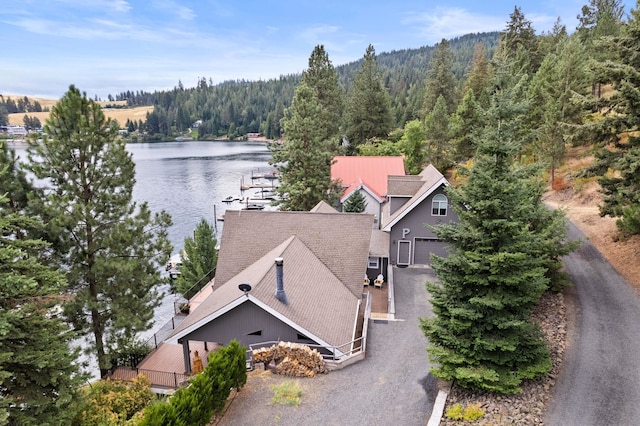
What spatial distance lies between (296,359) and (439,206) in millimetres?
13618

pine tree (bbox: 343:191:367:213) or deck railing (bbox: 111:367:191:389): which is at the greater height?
pine tree (bbox: 343:191:367:213)

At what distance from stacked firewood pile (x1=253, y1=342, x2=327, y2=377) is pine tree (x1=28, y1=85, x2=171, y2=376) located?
6566 millimetres

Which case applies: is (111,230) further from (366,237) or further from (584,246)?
(584,246)

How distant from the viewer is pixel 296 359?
587 inches

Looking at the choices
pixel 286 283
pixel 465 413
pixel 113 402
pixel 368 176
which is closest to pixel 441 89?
pixel 368 176

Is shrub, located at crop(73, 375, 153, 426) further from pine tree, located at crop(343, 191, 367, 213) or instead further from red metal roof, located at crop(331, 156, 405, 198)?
red metal roof, located at crop(331, 156, 405, 198)

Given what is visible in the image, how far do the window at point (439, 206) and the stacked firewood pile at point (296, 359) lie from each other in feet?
42.4

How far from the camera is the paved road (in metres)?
10.7

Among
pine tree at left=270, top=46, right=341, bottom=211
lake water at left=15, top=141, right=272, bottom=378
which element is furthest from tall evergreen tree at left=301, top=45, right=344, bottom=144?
lake water at left=15, top=141, right=272, bottom=378

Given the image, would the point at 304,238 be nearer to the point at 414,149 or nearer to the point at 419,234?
the point at 419,234

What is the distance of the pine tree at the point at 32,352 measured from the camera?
422 inches

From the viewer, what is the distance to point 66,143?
1598 centimetres

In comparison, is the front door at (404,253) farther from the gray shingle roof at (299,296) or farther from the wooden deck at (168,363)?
the gray shingle roof at (299,296)

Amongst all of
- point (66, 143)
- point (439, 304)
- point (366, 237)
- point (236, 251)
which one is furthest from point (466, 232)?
point (66, 143)
